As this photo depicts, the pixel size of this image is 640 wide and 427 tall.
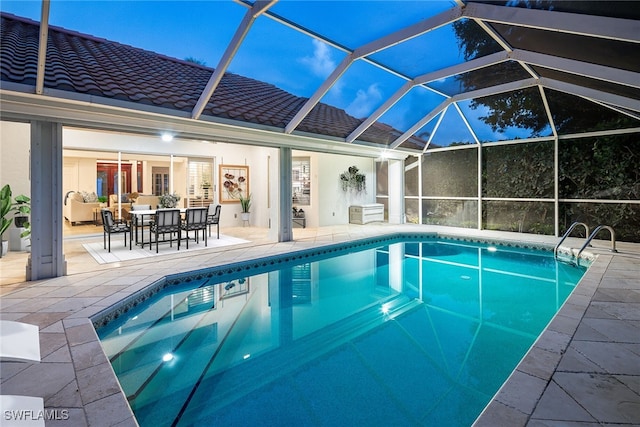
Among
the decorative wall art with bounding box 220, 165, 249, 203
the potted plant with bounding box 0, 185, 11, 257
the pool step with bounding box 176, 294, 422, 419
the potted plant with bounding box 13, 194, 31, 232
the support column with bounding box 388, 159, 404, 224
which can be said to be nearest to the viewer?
the pool step with bounding box 176, 294, 422, 419

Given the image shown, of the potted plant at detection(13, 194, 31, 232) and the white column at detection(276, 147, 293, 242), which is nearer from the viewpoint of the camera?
the potted plant at detection(13, 194, 31, 232)

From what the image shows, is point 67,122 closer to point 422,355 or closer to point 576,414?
point 422,355

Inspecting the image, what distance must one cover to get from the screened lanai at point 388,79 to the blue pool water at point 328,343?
321cm

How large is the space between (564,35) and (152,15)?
5.31 metres

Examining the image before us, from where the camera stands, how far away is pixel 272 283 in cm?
592

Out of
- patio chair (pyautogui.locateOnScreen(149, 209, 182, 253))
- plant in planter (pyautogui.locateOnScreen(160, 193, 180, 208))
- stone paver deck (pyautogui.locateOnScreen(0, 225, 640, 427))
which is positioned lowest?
stone paver deck (pyautogui.locateOnScreen(0, 225, 640, 427))

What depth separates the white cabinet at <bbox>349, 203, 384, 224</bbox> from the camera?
12.5 meters

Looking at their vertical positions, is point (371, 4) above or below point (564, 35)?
above

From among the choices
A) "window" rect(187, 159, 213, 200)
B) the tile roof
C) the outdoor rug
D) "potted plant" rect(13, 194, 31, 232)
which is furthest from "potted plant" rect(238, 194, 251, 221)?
"potted plant" rect(13, 194, 31, 232)

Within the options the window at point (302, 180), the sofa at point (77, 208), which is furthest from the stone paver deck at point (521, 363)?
the sofa at point (77, 208)

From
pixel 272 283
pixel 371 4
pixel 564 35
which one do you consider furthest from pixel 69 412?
pixel 564 35

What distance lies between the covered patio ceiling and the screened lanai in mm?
26

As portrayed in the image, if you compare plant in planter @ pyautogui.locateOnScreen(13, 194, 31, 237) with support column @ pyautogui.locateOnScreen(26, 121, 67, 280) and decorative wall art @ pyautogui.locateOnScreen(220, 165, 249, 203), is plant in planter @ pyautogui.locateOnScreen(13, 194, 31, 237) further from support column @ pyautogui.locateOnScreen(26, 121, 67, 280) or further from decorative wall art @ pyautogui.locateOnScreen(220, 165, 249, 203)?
decorative wall art @ pyautogui.locateOnScreen(220, 165, 249, 203)

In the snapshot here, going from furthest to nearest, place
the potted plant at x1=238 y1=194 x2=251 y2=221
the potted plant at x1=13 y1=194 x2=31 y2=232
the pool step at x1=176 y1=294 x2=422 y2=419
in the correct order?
the potted plant at x1=238 y1=194 x2=251 y2=221, the potted plant at x1=13 y1=194 x2=31 y2=232, the pool step at x1=176 y1=294 x2=422 y2=419
